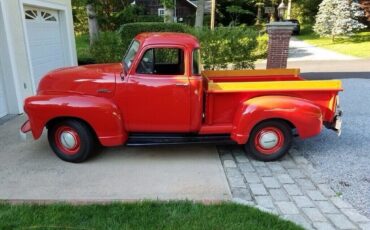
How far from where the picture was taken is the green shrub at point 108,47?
37.7ft

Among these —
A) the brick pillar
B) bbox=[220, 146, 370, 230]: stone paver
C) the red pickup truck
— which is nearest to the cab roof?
the red pickup truck

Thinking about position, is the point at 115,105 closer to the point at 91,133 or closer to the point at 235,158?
the point at 91,133

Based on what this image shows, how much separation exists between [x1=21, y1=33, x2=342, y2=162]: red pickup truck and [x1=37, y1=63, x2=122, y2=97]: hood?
0.01m

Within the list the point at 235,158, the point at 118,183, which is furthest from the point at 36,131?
the point at 235,158

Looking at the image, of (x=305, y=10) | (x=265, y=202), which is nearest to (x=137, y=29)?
(x=265, y=202)

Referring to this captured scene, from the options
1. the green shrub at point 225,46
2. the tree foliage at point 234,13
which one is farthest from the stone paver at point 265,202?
the tree foliage at point 234,13

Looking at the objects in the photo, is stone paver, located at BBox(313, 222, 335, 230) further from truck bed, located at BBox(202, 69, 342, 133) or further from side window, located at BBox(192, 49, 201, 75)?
side window, located at BBox(192, 49, 201, 75)

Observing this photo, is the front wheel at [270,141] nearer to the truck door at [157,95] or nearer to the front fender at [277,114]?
the front fender at [277,114]

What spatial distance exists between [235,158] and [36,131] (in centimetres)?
285

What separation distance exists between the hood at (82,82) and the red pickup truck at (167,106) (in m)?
0.01

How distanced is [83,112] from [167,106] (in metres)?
1.13

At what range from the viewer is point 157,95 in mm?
4660

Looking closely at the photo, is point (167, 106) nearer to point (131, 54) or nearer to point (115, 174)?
point (131, 54)

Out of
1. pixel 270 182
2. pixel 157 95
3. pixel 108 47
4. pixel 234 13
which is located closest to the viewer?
pixel 270 182
